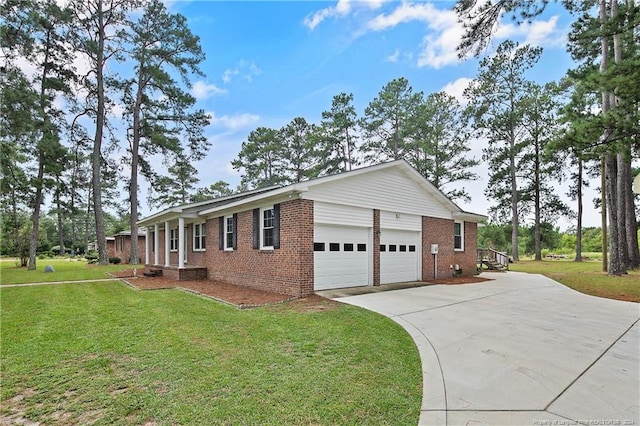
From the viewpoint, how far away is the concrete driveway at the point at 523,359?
317cm

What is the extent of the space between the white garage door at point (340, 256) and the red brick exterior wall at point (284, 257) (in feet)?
1.52

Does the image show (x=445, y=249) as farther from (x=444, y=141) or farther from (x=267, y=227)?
(x=444, y=141)

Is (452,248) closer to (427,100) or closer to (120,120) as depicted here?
(427,100)

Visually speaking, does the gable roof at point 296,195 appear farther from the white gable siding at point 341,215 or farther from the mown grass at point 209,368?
the mown grass at point 209,368

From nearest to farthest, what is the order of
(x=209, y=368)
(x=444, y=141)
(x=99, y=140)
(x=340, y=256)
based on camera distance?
(x=209, y=368), (x=340, y=256), (x=99, y=140), (x=444, y=141)

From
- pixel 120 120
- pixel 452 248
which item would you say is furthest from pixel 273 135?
pixel 452 248

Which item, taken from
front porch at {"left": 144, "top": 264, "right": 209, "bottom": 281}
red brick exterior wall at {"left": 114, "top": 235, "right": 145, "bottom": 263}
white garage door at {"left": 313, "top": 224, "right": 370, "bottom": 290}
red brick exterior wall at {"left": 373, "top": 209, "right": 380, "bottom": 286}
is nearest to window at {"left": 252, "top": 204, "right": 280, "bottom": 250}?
white garage door at {"left": 313, "top": 224, "right": 370, "bottom": 290}

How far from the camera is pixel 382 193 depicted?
12.1 meters

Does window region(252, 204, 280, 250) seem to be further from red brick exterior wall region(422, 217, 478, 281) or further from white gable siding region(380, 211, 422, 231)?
red brick exterior wall region(422, 217, 478, 281)

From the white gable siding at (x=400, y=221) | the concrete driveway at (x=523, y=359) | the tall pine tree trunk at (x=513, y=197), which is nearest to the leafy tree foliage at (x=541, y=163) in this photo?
the tall pine tree trunk at (x=513, y=197)

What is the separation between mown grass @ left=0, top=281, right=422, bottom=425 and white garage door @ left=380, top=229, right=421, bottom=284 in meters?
5.27

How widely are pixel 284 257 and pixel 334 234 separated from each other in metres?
1.78

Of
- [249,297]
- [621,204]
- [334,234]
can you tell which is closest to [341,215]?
[334,234]

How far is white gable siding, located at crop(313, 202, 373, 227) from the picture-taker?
10016 millimetres
